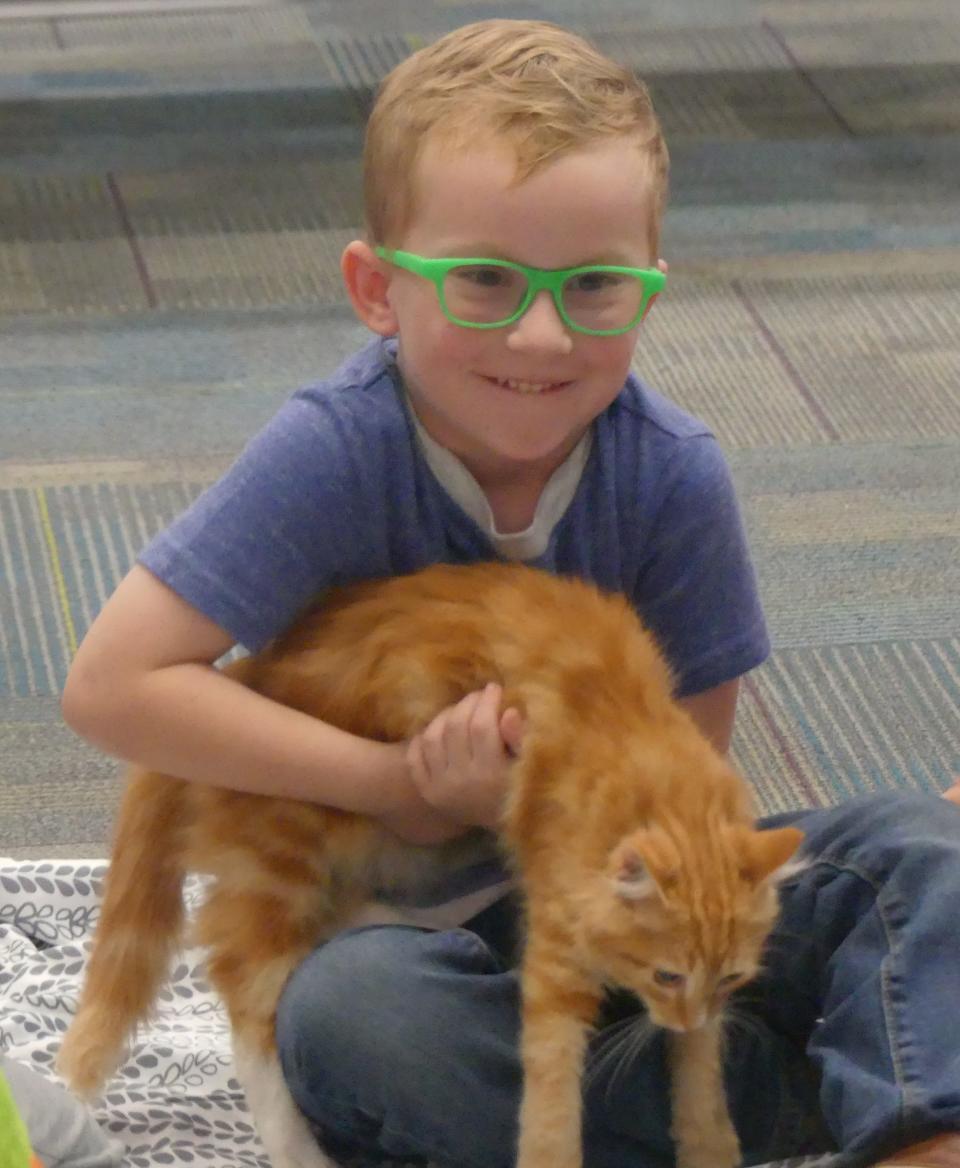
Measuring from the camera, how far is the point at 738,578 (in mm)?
1422

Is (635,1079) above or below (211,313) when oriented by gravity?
above

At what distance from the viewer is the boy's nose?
4.06ft

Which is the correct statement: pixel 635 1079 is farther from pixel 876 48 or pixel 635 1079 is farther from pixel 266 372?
pixel 876 48

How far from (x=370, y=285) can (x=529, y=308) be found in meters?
0.16

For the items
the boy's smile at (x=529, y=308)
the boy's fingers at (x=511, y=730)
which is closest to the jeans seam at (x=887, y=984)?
the boy's fingers at (x=511, y=730)

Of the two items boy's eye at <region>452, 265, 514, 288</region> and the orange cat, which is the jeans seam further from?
boy's eye at <region>452, 265, 514, 288</region>

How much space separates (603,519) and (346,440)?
22cm

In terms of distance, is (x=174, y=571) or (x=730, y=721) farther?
(x=730, y=721)

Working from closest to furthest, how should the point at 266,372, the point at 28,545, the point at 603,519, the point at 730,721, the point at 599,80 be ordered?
the point at 599,80, the point at 603,519, the point at 730,721, the point at 28,545, the point at 266,372

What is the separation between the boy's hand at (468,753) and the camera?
1.25 m

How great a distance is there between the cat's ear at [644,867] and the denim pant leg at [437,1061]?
0.56 ft

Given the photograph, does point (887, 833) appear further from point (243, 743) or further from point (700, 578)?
point (243, 743)

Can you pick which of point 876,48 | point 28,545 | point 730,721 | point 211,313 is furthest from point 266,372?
point 876,48

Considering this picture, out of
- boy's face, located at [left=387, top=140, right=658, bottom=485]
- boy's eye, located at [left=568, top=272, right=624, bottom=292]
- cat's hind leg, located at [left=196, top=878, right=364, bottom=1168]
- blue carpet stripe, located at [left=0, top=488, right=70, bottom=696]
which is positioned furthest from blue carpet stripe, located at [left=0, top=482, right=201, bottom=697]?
boy's eye, located at [left=568, top=272, right=624, bottom=292]
